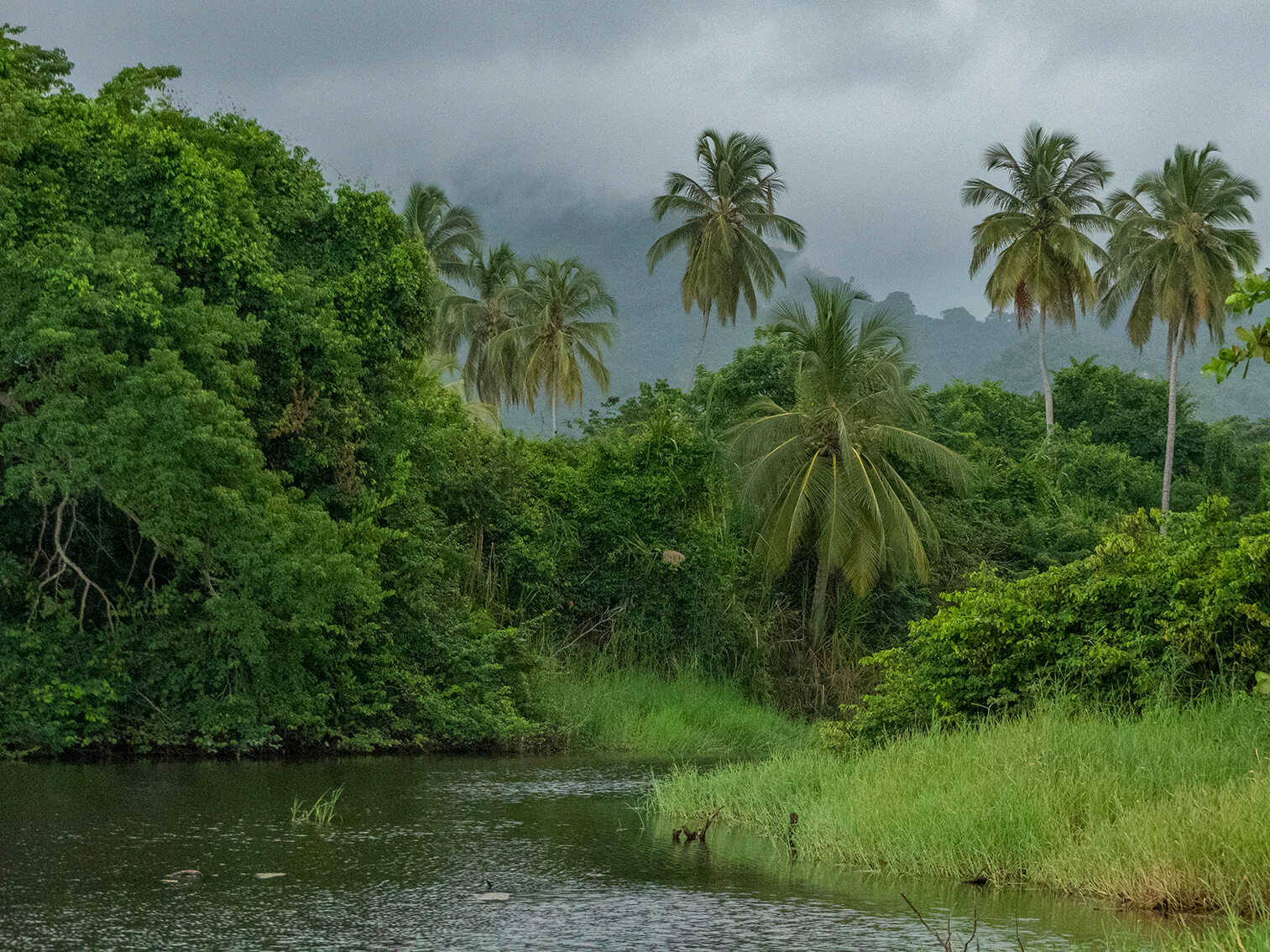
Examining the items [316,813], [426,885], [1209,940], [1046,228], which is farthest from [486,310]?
[1209,940]

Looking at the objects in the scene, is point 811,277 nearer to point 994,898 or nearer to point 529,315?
point 994,898

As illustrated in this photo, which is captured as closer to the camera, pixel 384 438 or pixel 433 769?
pixel 433 769

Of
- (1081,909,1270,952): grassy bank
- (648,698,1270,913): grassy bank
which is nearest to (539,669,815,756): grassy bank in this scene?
(648,698,1270,913): grassy bank

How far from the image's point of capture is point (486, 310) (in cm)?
4925

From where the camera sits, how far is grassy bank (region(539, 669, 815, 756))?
20.1 metres

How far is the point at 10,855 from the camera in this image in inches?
356

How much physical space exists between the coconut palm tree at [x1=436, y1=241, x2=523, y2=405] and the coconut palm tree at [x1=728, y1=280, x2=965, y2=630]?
79.1ft

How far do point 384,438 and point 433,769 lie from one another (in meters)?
5.59

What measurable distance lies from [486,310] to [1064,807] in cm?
4265

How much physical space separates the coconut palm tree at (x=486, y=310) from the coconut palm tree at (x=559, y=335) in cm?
138

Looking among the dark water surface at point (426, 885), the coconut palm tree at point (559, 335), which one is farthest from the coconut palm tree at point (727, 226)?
the dark water surface at point (426, 885)

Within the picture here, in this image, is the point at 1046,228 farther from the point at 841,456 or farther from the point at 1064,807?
the point at 1064,807

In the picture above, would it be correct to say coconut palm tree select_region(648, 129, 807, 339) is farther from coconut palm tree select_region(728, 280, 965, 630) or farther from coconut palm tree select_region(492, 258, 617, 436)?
coconut palm tree select_region(728, 280, 965, 630)

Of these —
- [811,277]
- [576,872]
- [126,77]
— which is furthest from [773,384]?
[576,872]
